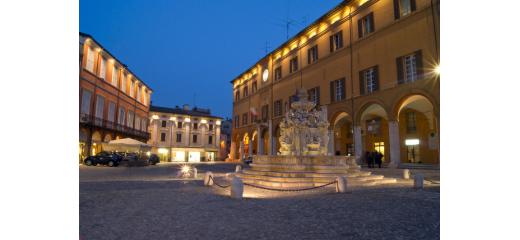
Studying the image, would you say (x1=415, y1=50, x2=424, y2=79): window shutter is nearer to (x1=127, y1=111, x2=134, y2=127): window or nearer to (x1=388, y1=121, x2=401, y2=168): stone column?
(x1=388, y1=121, x2=401, y2=168): stone column

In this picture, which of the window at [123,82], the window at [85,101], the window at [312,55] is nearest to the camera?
the window at [85,101]

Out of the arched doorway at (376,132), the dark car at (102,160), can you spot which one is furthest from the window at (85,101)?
the arched doorway at (376,132)

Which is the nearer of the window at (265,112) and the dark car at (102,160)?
the dark car at (102,160)

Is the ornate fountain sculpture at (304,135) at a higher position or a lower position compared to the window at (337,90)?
lower

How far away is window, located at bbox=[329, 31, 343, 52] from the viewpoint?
24312 mm

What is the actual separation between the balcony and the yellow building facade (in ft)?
56.5

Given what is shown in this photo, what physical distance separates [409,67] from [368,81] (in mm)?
3469

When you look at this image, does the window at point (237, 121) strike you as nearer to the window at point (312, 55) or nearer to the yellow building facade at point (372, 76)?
the yellow building facade at point (372, 76)

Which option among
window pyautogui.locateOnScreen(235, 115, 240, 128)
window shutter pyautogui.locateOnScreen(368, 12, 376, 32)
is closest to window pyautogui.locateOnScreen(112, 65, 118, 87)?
window pyautogui.locateOnScreen(235, 115, 240, 128)

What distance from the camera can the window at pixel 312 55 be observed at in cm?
2728

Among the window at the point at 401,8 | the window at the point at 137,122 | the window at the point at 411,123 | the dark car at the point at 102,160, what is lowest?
the dark car at the point at 102,160

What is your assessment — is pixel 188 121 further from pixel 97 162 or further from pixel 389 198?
pixel 389 198

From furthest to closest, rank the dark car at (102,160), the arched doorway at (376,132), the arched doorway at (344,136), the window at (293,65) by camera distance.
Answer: the window at (293,65), the arched doorway at (344,136), the arched doorway at (376,132), the dark car at (102,160)

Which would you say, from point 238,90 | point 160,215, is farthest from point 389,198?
point 238,90
